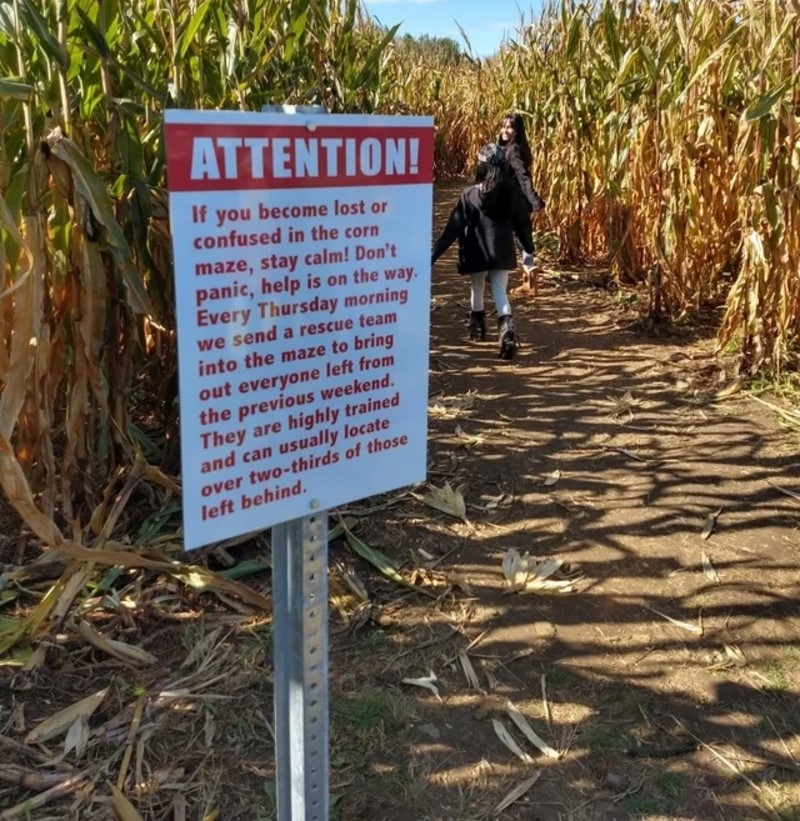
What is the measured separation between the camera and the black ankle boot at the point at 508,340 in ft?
17.4

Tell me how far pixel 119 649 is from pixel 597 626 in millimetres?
1438

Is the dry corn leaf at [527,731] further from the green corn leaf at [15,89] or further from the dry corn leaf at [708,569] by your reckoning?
the green corn leaf at [15,89]

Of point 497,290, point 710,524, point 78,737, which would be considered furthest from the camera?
point 497,290

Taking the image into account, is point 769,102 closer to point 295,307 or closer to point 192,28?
point 192,28

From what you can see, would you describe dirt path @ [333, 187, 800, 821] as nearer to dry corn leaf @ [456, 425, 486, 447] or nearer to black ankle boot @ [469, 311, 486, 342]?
dry corn leaf @ [456, 425, 486, 447]

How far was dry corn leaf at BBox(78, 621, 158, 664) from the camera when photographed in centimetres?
243

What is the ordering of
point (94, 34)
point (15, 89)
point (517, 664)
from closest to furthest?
1. point (15, 89)
2. point (94, 34)
3. point (517, 664)

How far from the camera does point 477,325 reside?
577 cm

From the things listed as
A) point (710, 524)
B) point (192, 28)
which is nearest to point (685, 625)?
point (710, 524)

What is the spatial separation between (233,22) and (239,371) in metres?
2.33

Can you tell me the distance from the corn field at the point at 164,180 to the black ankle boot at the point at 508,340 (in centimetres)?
111

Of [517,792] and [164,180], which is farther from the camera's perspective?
[164,180]

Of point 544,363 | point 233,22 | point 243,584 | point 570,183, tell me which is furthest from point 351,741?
point 570,183

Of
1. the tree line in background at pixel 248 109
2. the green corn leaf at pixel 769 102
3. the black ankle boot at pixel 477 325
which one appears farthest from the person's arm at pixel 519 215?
the green corn leaf at pixel 769 102
